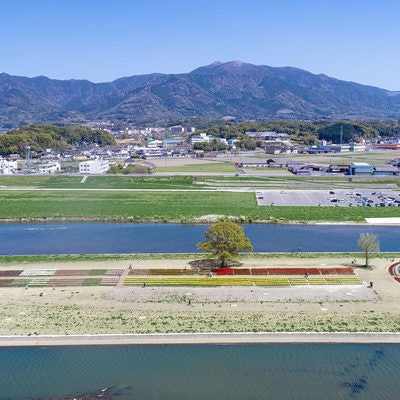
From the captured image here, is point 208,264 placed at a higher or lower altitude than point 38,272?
lower

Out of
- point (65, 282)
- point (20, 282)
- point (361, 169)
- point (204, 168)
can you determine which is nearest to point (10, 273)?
point (20, 282)

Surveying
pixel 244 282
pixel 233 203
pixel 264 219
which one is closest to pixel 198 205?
pixel 233 203

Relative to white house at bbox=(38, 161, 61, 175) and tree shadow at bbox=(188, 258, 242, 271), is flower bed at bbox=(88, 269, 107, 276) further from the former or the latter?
white house at bbox=(38, 161, 61, 175)

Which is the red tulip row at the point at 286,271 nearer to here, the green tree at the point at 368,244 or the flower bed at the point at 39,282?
the green tree at the point at 368,244

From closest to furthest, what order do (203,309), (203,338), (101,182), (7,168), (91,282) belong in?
(203,338), (203,309), (91,282), (101,182), (7,168)

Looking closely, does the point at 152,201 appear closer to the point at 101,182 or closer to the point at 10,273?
the point at 101,182

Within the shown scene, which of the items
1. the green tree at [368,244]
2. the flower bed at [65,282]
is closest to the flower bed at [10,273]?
the flower bed at [65,282]
